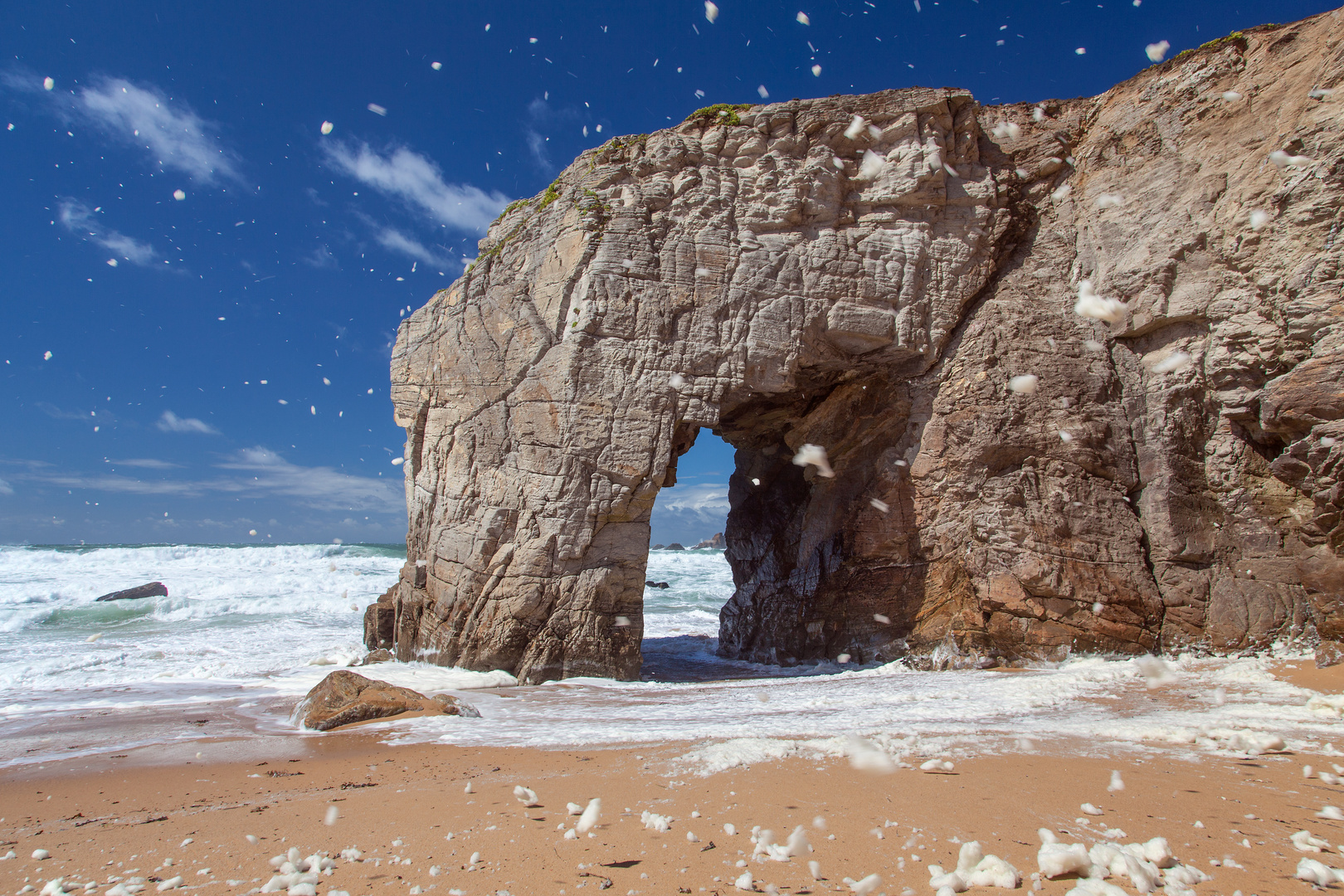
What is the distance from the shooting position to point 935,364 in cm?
946

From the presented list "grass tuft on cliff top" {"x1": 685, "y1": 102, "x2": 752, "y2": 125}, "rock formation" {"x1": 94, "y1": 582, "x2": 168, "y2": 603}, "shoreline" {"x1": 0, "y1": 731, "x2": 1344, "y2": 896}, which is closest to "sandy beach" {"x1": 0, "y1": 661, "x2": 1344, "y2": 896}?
"shoreline" {"x1": 0, "y1": 731, "x2": 1344, "y2": 896}

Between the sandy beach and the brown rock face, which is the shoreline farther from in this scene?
the brown rock face

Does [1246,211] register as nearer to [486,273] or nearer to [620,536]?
[620,536]

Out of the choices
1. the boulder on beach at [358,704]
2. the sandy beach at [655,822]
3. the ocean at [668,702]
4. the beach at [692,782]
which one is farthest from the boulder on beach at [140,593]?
the sandy beach at [655,822]

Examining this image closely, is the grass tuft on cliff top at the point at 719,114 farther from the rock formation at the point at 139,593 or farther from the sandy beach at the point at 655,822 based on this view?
the rock formation at the point at 139,593

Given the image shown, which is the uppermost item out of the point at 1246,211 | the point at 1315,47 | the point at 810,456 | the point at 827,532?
the point at 1315,47

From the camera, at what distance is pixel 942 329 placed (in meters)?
9.35

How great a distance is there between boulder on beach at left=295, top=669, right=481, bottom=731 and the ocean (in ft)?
0.77

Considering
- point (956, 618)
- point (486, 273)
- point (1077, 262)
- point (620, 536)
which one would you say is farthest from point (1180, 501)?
point (486, 273)

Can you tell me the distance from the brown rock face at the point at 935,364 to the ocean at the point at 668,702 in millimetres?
938

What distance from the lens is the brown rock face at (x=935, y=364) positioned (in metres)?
7.54

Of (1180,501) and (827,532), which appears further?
(827,532)

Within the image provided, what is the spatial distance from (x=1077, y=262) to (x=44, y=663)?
16.9 metres

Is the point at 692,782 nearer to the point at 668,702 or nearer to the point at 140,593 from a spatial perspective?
the point at 668,702
